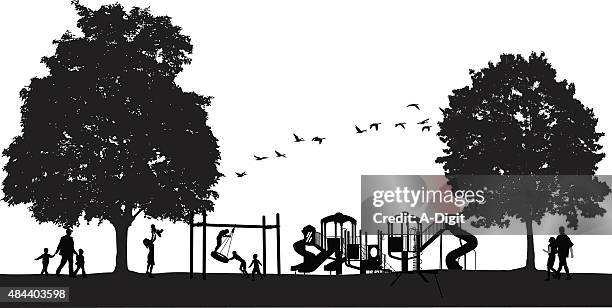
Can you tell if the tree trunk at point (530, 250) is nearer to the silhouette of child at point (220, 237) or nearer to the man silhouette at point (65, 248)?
the silhouette of child at point (220, 237)

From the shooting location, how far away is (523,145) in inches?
2496

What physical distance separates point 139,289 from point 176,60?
67.4 ft

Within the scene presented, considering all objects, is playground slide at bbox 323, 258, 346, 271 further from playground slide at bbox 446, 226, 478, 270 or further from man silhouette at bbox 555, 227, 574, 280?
man silhouette at bbox 555, 227, 574, 280

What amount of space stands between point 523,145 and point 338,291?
27521 mm

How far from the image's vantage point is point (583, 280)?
47781 mm

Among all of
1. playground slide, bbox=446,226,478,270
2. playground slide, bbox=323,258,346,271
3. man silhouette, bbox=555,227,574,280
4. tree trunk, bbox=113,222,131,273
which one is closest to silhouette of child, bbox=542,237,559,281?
man silhouette, bbox=555,227,574,280

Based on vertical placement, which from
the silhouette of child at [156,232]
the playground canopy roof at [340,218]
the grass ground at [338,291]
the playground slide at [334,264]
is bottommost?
the grass ground at [338,291]

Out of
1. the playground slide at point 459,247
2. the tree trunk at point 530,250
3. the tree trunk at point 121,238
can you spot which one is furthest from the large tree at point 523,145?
the tree trunk at point 121,238

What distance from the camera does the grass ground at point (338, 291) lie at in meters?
35.9

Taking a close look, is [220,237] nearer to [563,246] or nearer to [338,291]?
[338,291]

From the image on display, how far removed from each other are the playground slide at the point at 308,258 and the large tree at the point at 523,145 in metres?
11.6

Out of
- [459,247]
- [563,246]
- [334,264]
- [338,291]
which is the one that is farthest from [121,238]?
[563,246]

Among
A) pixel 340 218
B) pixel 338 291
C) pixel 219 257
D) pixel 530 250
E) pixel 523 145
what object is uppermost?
pixel 523 145

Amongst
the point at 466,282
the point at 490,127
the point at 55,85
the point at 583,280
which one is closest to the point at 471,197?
the point at 490,127
